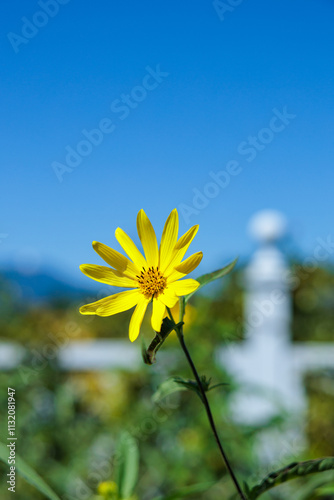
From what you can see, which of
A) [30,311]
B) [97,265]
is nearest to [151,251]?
[97,265]

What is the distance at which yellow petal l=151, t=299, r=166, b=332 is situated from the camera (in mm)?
378

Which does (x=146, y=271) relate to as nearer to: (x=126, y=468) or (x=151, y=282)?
(x=151, y=282)

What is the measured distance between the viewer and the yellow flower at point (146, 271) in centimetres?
42

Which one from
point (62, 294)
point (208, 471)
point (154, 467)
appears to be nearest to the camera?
point (208, 471)

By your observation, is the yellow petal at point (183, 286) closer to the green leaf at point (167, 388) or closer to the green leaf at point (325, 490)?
the green leaf at point (167, 388)

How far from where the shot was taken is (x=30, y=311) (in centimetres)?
370

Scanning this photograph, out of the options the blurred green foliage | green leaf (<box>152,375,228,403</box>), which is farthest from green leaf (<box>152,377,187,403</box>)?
the blurred green foliage

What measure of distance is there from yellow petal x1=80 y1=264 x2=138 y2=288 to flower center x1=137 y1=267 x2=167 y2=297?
10mm

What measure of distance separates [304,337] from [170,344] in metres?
2.05

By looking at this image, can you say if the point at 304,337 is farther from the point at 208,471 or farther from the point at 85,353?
the point at 208,471

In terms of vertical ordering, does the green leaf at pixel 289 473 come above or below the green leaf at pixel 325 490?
above

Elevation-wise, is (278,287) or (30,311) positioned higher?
(30,311)

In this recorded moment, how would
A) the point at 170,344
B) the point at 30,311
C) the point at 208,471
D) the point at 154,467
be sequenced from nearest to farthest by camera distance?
the point at 208,471
the point at 154,467
the point at 170,344
the point at 30,311

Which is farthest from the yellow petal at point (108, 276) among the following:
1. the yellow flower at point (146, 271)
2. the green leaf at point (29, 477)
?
the green leaf at point (29, 477)
